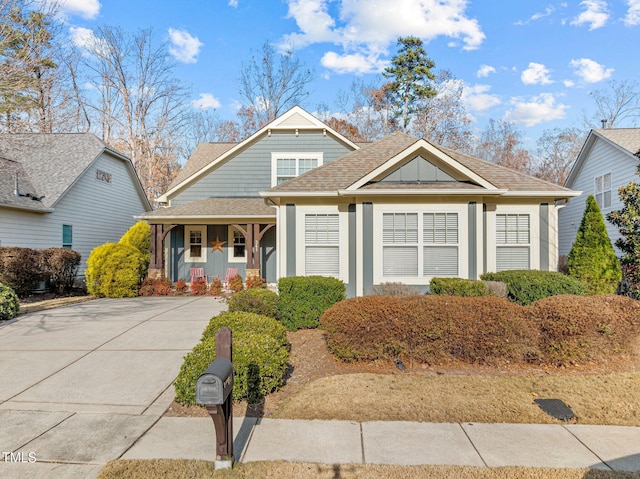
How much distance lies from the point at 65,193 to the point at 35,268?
4699 mm

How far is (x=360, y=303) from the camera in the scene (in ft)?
19.6

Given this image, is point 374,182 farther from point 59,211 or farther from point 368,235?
point 59,211

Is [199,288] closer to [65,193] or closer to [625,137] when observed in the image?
[65,193]

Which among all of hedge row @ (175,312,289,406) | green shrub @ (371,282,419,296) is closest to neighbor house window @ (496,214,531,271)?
green shrub @ (371,282,419,296)

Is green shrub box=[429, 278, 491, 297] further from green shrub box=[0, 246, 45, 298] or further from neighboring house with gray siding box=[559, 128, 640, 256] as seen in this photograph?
green shrub box=[0, 246, 45, 298]

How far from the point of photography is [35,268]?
1195cm

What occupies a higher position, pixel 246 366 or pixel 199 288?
pixel 246 366

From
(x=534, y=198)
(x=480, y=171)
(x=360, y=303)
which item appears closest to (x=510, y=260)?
(x=534, y=198)

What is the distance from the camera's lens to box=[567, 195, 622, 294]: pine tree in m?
10.2

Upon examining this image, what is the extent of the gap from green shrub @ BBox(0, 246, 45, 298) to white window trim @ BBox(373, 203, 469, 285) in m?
11.0

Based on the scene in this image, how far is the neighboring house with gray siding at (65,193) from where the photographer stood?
1386cm

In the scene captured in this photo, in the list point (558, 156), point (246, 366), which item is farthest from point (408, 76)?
point (246, 366)

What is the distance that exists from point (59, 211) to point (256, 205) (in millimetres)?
8455

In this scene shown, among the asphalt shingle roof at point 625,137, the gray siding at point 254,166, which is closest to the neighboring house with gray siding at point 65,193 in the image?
the gray siding at point 254,166
